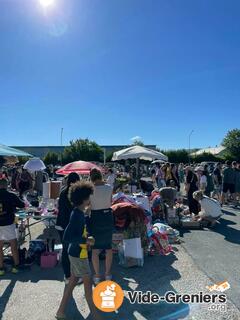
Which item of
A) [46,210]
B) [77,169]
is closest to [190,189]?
[77,169]

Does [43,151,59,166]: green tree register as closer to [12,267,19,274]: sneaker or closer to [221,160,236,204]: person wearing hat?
[221,160,236,204]: person wearing hat

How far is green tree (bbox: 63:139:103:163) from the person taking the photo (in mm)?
60375

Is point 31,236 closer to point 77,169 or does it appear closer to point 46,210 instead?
point 46,210

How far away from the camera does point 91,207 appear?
5039 millimetres

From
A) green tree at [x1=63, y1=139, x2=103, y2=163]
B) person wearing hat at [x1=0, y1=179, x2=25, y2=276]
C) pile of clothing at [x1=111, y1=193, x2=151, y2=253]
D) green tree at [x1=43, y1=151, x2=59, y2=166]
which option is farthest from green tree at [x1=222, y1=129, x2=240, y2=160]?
person wearing hat at [x1=0, y1=179, x2=25, y2=276]

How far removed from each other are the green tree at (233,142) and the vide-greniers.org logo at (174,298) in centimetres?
5870

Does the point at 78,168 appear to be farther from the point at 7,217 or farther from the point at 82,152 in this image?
the point at 82,152

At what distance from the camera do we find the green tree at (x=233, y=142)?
6256 centimetres

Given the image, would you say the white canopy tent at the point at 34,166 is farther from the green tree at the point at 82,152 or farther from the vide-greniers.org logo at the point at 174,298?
the green tree at the point at 82,152

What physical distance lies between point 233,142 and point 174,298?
209ft

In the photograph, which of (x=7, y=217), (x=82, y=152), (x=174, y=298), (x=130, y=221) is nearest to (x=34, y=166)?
(x=7, y=217)

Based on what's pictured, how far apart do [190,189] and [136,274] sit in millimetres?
5690

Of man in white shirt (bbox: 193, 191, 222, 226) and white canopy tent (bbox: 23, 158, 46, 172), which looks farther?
white canopy tent (bbox: 23, 158, 46, 172)

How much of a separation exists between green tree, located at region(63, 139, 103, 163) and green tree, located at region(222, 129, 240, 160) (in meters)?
24.4
